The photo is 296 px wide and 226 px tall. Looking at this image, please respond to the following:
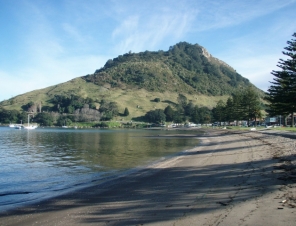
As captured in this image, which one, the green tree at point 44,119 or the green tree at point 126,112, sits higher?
the green tree at point 126,112

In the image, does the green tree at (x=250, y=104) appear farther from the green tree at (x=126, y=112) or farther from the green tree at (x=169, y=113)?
the green tree at (x=126, y=112)

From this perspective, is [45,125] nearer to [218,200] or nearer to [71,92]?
[71,92]

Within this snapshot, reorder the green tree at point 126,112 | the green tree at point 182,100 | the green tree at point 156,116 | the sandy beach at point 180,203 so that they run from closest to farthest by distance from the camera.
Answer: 1. the sandy beach at point 180,203
2. the green tree at point 156,116
3. the green tree at point 126,112
4. the green tree at point 182,100

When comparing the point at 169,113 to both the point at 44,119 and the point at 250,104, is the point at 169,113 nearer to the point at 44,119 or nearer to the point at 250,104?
the point at 44,119

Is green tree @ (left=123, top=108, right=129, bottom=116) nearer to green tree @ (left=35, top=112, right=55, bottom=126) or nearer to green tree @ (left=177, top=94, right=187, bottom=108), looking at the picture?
green tree @ (left=35, top=112, right=55, bottom=126)

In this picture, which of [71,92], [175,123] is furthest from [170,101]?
[71,92]

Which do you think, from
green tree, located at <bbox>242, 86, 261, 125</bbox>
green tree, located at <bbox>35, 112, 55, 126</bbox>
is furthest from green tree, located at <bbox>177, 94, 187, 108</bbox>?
green tree, located at <bbox>242, 86, 261, 125</bbox>

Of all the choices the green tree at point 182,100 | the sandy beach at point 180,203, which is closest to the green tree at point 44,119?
the green tree at point 182,100

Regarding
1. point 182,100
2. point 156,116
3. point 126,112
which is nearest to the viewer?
point 156,116

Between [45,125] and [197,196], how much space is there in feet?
525

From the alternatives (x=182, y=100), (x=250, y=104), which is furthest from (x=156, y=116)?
(x=250, y=104)

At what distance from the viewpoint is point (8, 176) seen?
16281 millimetres

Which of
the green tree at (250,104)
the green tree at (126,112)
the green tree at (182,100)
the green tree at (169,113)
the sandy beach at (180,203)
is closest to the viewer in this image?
the sandy beach at (180,203)

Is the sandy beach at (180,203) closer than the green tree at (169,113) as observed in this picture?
Yes
